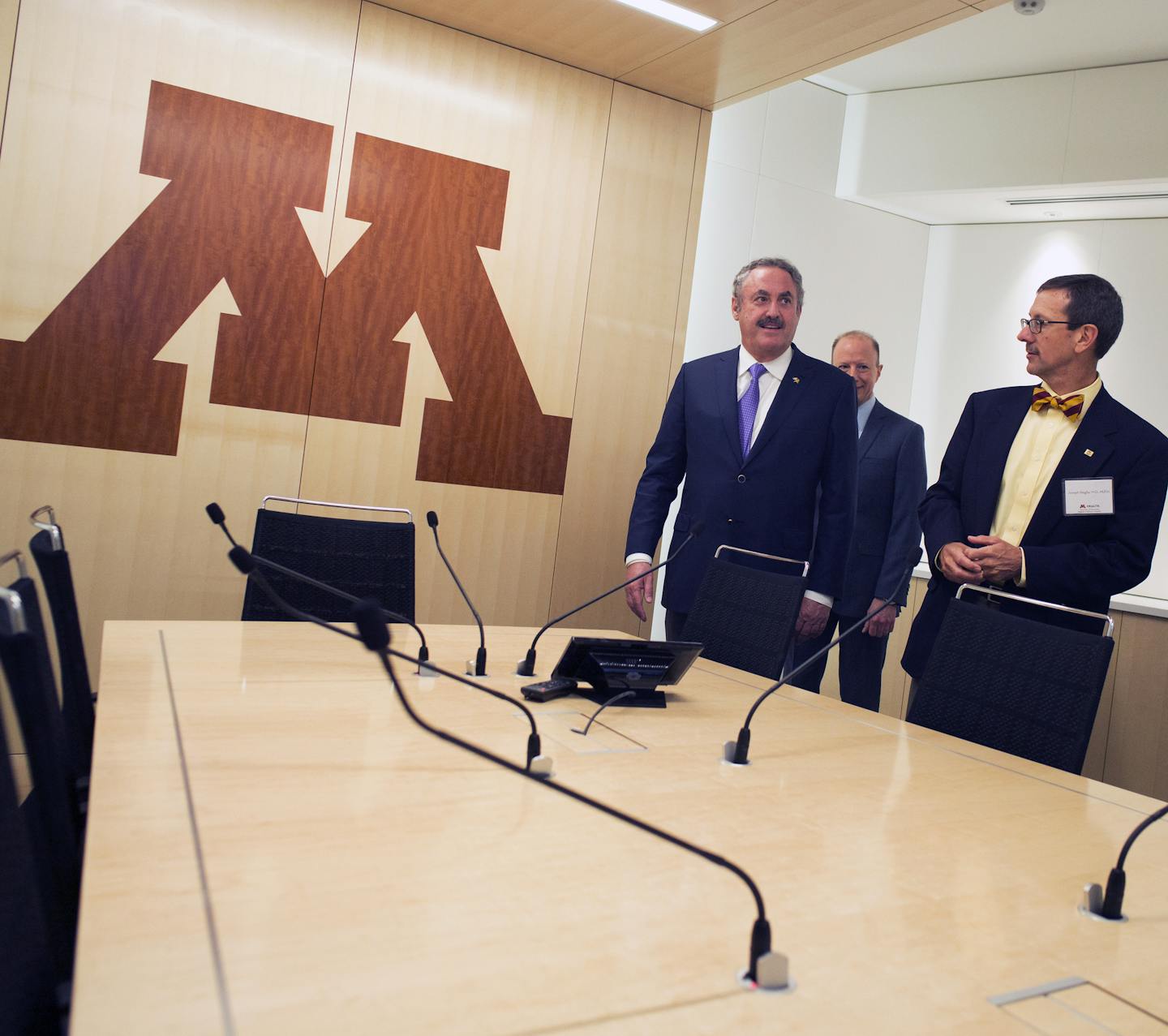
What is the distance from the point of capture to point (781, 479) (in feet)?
11.8

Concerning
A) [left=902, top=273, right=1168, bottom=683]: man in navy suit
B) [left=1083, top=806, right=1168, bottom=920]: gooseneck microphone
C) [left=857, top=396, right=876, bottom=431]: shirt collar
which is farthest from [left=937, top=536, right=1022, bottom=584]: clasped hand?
[left=857, top=396, right=876, bottom=431]: shirt collar

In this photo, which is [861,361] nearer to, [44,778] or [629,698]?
[629,698]

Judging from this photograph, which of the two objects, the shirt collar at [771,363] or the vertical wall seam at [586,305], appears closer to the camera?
the shirt collar at [771,363]

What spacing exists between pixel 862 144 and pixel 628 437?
254 centimetres

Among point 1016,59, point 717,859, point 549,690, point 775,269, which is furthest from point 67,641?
point 1016,59

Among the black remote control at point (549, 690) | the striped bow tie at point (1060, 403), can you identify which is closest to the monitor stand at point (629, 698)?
the black remote control at point (549, 690)

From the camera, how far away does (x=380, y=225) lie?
407 centimetres

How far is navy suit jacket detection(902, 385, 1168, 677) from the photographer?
2758 mm

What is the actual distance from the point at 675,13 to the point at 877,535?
2.28m

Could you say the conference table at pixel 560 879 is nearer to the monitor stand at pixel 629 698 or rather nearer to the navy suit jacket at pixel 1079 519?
the monitor stand at pixel 629 698

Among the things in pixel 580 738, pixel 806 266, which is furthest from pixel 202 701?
pixel 806 266

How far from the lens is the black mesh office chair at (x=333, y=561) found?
117 inches

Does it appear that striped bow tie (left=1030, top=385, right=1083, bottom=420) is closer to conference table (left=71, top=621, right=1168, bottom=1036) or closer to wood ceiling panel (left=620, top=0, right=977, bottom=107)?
conference table (left=71, top=621, right=1168, bottom=1036)

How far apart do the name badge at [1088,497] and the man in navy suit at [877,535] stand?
144 cm
